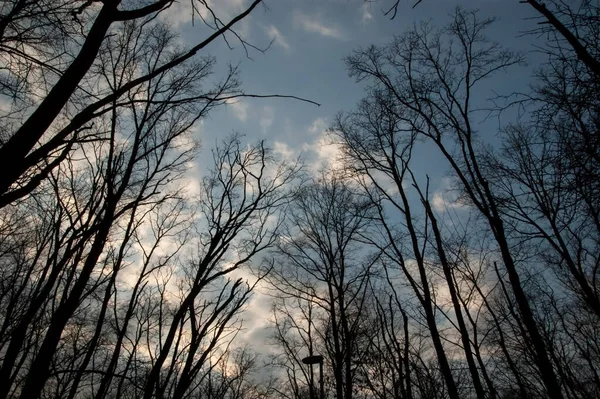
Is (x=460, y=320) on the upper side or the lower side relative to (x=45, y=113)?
upper

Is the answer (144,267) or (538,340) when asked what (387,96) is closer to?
(538,340)

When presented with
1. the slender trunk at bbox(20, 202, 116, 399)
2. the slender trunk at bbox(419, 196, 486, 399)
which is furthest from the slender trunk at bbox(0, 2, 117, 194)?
the slender trunk at bbox(419, 196, 486, 399)

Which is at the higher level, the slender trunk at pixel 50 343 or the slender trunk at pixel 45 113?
the slender trunk at pixel 45 113

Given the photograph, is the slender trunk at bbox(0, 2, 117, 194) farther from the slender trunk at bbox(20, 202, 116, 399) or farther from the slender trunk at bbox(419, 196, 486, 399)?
the slender trunk at bbox(419, 196, 486, 399)

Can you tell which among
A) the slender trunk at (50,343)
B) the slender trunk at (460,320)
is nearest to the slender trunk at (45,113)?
the slender trunk at (50,343)

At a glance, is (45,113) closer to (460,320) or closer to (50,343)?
(50,343)

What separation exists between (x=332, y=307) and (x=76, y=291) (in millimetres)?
10744

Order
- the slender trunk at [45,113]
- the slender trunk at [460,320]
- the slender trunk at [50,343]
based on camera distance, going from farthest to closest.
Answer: the slender trunk at [460,320] → the slender trunk at [50,343] → the slender trunk at [45,113]

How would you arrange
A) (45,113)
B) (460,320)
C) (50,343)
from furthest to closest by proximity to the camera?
(460,320)
(50,343)
(45,113)

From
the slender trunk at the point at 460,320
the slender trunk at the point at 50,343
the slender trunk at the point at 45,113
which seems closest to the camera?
the slender trunk at the point at 45,113

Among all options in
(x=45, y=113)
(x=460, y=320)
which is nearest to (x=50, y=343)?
(x=45, y=113)

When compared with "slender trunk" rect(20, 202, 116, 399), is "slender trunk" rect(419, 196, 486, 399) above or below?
above

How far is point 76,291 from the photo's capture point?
1797mm

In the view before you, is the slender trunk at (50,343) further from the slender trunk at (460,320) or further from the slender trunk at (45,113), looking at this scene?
the slender trunk at (460,320)
